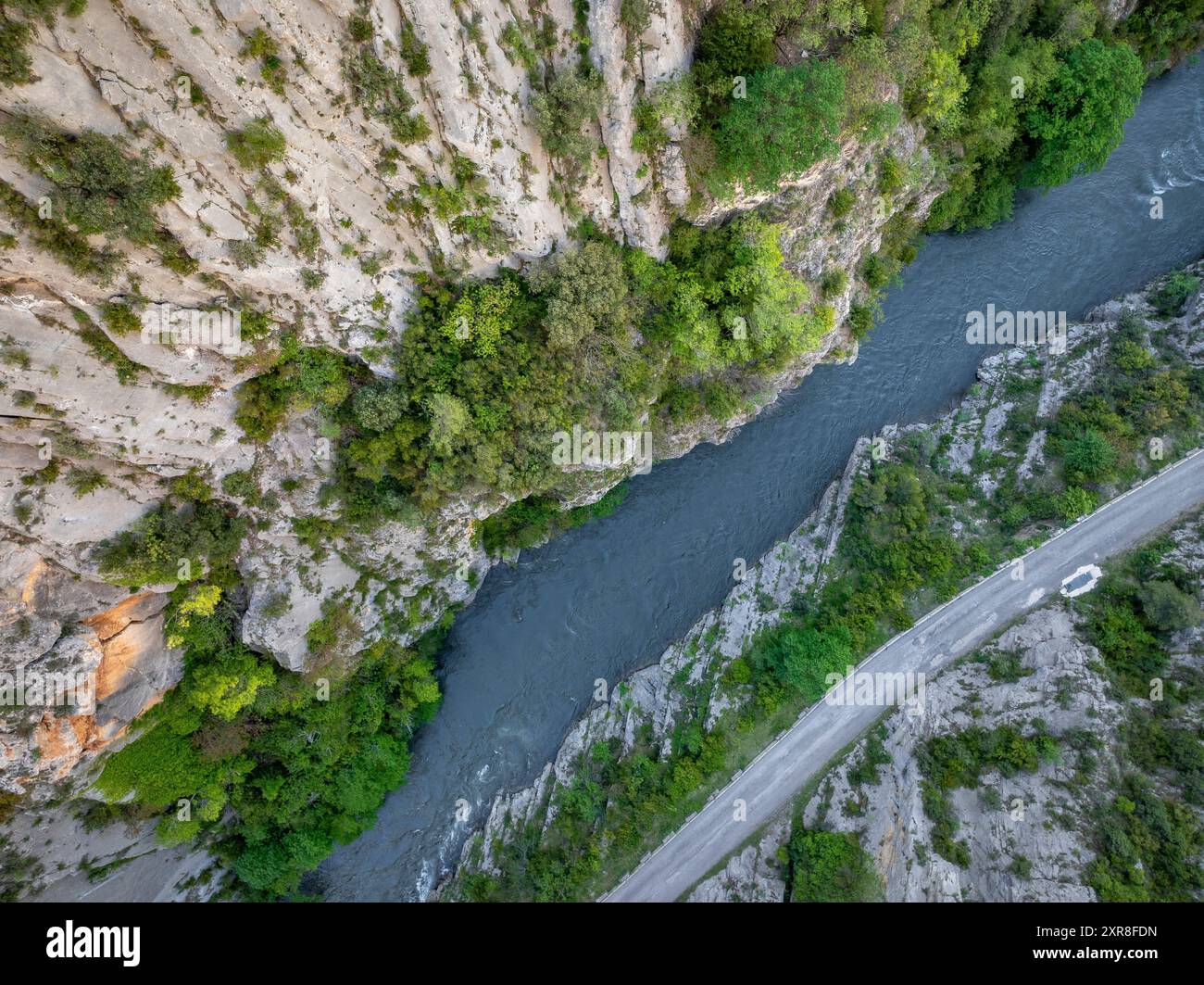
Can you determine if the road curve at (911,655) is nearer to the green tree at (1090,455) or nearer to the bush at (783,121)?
the green tree at (1090,455)

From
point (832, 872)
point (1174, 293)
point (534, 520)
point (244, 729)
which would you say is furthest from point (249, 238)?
point (1174, 293)

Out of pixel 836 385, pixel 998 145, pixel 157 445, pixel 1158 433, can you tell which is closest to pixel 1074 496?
pixel 1158 433

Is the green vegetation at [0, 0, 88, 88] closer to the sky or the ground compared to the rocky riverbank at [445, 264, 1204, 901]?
closer to the sky

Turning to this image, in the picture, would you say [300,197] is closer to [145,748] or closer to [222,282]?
[222,282]

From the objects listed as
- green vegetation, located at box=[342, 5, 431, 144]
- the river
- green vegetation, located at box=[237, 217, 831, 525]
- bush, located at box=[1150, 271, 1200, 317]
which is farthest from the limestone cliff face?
bush, located at box=[1150, 271, 1200, 317]

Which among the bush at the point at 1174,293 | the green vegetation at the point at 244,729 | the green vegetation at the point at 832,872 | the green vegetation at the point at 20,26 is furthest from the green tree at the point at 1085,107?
the green vegetation at the point at 244,729

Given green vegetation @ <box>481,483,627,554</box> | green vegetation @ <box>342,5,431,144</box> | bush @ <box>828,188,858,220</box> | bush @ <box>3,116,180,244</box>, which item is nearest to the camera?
bush @ <box>3,116,180,244</box>

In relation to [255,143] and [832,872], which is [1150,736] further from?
[255,143]

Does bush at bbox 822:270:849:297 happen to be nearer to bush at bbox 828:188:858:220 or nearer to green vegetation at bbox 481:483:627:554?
bush at bbox 828:188:858:220
